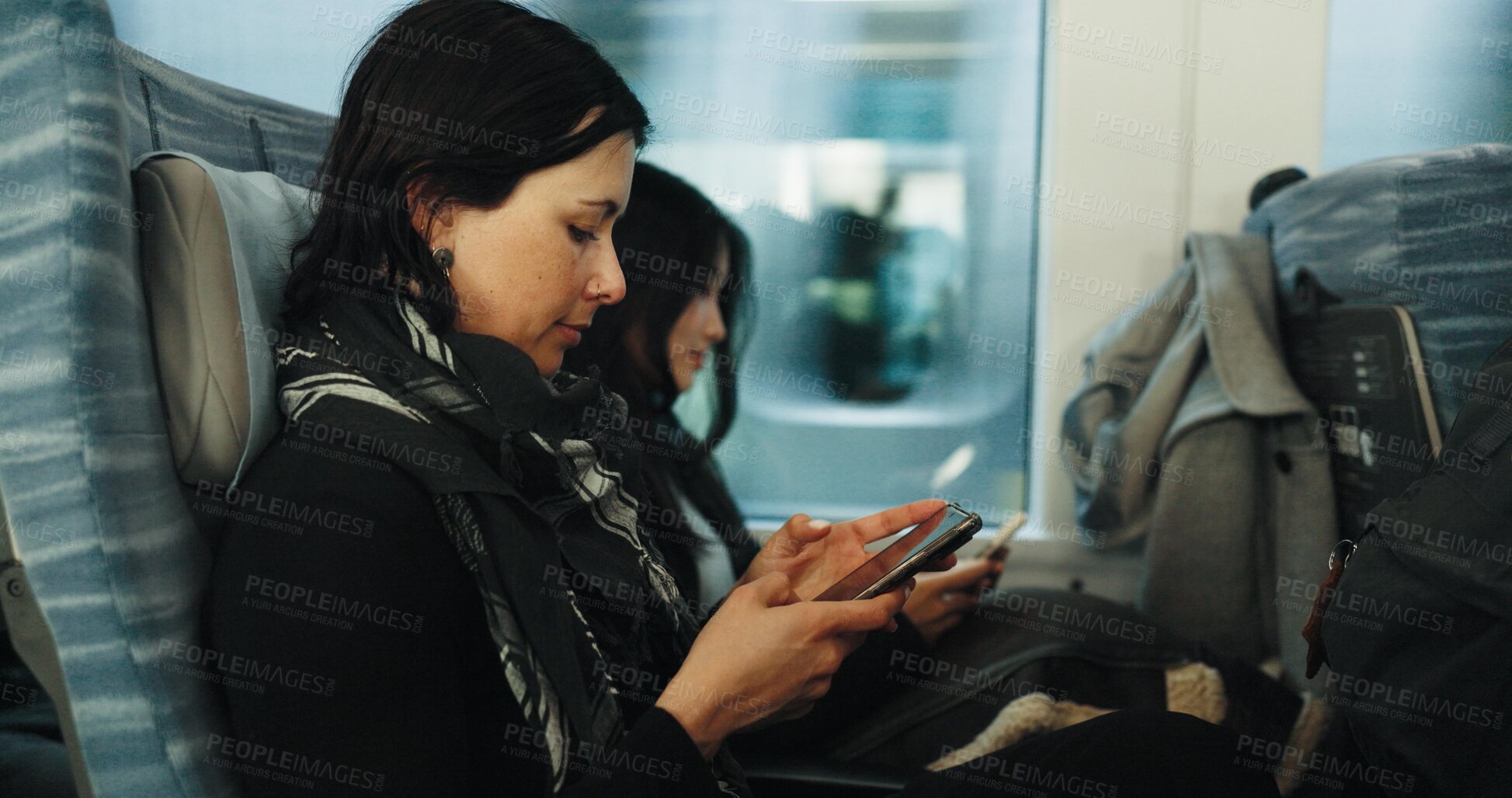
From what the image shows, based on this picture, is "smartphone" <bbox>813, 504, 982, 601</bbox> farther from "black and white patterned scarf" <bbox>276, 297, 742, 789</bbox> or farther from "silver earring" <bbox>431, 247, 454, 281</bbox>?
"silver earring" <bbox>431, 247, 454, 281</bbox>

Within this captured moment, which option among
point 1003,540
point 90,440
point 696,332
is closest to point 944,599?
point 1003,540

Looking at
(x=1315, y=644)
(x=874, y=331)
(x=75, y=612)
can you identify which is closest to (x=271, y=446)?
(x=75, y=612)

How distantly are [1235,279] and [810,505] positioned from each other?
2.98 ft

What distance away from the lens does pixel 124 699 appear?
28.1 inches

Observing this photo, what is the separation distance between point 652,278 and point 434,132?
2.37ft

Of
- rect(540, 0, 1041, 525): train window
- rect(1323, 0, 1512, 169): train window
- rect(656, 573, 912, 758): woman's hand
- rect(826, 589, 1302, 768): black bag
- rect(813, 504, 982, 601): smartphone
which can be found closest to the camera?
rect(656, 573, 912, 758): woman's hand

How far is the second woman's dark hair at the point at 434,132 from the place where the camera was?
0.83m

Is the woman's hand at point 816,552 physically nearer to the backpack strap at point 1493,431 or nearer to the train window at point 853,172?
the backpack strap at point 1493,431

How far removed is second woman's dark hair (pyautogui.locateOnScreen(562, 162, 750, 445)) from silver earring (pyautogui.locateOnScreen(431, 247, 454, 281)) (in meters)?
0.63

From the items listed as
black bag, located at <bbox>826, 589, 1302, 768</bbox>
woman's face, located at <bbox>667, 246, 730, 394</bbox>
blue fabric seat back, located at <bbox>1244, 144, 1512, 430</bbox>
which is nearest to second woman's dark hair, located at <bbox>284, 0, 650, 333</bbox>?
woman's face, located at <bbox>667, 246, 730, 394</bbox>

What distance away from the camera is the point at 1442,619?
0.82 metres

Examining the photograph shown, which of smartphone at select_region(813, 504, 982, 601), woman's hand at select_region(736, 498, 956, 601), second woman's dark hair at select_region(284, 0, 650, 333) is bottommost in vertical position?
woman's hand at select_region(736, 498, 956, 601)

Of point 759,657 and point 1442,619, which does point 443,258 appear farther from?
point 1442,619

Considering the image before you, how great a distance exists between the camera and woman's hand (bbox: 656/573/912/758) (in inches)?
30.5
